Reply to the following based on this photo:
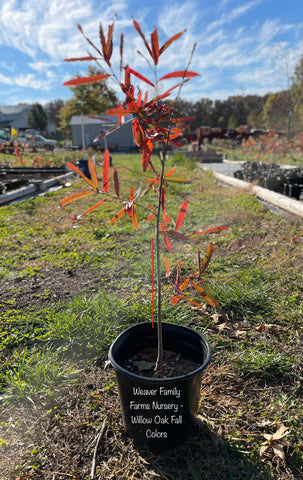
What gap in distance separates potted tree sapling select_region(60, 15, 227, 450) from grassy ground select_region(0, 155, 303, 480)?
14cm

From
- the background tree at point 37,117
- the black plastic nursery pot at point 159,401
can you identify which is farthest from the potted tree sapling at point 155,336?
the background tree at point 37,117

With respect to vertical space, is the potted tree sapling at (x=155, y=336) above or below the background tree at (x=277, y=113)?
below

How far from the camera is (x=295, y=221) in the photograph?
486 cm

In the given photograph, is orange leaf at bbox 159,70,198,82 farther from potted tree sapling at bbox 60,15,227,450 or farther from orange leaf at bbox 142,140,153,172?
orange leaf at bbox 142,140,153,172

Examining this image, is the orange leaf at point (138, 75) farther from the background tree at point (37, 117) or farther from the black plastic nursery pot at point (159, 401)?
the background tree at point (37, 117)

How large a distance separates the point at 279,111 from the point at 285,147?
28.3 m

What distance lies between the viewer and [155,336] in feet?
5.98

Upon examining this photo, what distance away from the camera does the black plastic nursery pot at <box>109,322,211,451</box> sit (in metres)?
1.40

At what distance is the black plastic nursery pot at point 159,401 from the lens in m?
1.40

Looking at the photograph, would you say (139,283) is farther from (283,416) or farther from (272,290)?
(283,416)

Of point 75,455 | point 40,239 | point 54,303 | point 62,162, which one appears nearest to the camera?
point 75,455

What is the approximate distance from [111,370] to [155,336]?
470mm

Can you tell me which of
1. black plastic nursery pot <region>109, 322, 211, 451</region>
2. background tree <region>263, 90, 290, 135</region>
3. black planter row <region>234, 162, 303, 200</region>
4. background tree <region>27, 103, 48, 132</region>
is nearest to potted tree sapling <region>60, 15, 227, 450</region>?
black plastic nursery pot <region>109, 322, 211, 451</region>

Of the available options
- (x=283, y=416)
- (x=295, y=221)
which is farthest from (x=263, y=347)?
(x=295, y=221)
